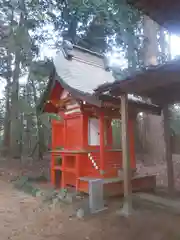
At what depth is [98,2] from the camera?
12.0 m

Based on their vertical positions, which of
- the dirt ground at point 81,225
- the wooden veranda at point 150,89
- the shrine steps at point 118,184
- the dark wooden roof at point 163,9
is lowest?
the dirt ground at point 81,225

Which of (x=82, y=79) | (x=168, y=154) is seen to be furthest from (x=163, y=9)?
(x=82, y=79)

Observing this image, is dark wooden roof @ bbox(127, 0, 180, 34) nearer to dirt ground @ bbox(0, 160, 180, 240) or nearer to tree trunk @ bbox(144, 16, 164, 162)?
dirt ground @ bbox(0, 160, 180, 240)

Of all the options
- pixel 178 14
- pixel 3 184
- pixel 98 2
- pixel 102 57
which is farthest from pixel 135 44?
pixel 178 14

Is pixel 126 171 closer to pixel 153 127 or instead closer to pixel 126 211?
pixel 126 211

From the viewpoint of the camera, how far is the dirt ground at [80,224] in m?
4.16

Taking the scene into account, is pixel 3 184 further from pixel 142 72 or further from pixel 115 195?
pixel 142 72

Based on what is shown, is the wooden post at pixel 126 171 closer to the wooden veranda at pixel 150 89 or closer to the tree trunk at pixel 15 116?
the wooden veranda at pixel 150 89

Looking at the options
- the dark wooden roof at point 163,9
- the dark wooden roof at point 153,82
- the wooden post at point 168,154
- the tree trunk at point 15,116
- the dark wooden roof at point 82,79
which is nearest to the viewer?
the dark wooden roof at point 163,9

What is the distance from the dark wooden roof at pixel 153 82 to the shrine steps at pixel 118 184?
2.48 metres

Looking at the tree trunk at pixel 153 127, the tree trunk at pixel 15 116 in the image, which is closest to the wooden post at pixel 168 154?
the tree trunk at pixel 153 127

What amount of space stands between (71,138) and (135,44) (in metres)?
8.70

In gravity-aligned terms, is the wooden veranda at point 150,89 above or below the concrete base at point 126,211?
above

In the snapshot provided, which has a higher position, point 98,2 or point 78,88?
point 98,2
